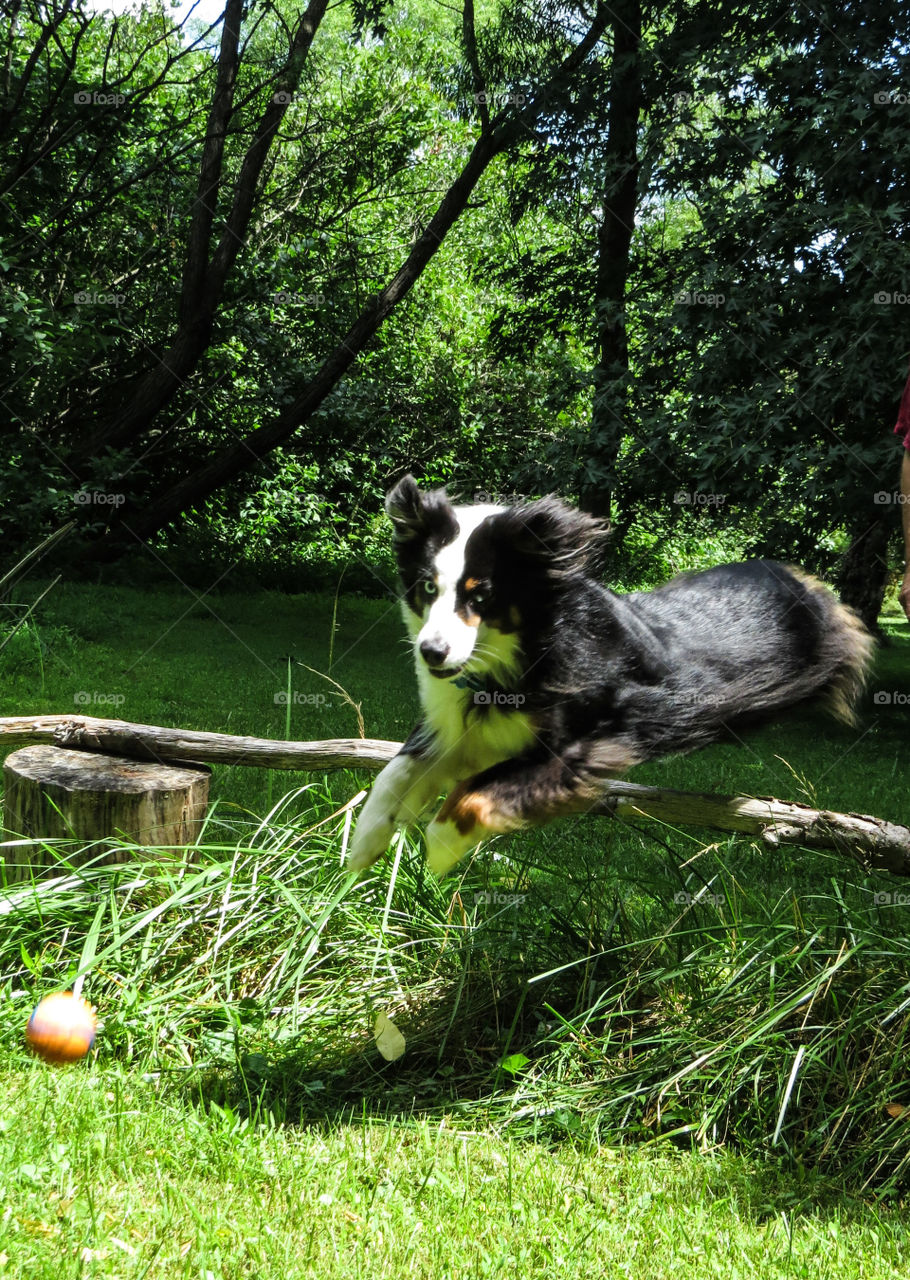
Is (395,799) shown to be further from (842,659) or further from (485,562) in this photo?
(842,659)

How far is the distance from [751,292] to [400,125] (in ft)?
26.4

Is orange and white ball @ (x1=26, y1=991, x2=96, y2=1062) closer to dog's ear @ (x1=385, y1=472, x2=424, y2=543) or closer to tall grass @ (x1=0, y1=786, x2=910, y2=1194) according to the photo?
tall grass @ (x1=0, y1=786, x2=910, y2=1194)

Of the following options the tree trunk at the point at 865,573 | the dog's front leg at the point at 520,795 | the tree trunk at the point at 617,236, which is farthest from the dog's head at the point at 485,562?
the tree trunk at the point at 865,573

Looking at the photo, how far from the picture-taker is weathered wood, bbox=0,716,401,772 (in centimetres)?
355

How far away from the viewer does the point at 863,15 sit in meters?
7.52

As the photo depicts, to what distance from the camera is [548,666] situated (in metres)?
3.04

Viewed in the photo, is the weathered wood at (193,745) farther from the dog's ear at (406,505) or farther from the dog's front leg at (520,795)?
the dog's ear at (406,505)

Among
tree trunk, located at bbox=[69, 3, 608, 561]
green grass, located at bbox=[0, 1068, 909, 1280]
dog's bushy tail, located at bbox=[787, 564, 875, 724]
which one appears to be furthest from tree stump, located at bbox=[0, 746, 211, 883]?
tree trunk, located at bbox=[69, 3, 608, 561]

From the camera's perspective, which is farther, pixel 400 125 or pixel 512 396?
pixel 400 125

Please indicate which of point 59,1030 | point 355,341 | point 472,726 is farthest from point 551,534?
point 355,341

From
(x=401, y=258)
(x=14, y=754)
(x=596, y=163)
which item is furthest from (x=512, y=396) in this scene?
(x=14, y=754)

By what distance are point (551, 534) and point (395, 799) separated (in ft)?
3.07

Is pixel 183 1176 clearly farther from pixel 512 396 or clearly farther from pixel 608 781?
pixel 512 396

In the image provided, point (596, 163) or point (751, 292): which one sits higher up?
point (596, 163)
